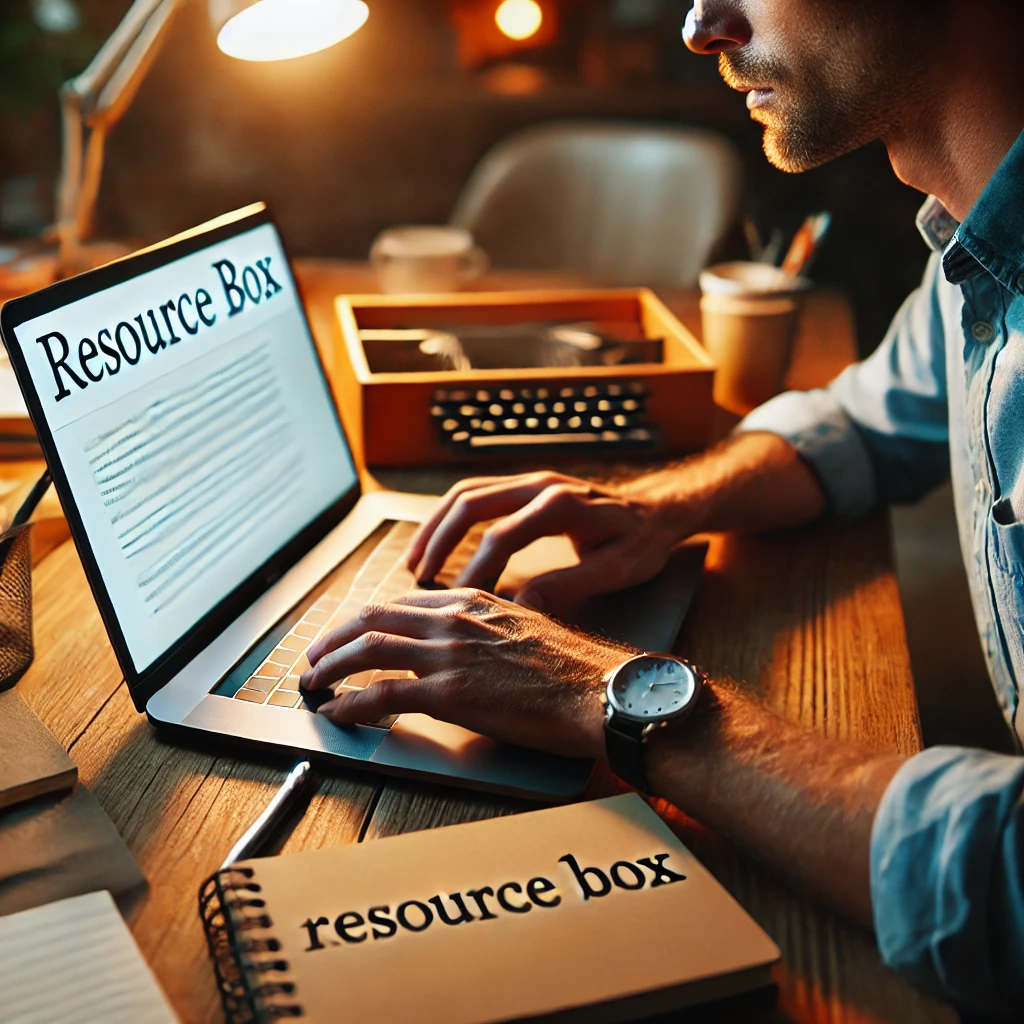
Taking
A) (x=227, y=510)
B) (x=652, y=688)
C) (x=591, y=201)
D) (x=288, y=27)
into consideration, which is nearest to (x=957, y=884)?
(x=652, y=688)

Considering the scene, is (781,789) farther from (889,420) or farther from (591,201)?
(591,201)

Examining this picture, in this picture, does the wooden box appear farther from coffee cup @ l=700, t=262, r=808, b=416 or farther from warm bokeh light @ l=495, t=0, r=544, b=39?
warm bokeh light @ l=495, t=0, r=544, b=39

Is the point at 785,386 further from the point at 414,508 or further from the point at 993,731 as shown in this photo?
the point at 993,731

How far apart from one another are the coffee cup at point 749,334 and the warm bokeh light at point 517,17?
53.7 inches

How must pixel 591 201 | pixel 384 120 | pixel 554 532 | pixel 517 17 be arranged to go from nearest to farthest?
pixel 554 532 < pixel 591 201 < pixel 517 17 < pixel 384 120

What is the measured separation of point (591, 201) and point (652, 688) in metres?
1.81

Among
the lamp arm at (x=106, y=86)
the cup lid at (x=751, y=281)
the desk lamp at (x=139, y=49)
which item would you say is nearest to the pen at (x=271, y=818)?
the desk lamp at (x=139, y=49)

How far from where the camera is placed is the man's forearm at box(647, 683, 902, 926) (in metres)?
0.57

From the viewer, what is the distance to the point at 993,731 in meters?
1.64

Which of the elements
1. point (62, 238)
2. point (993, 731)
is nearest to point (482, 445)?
point (62, 238)

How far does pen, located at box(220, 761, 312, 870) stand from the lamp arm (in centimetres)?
100

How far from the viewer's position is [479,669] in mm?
681

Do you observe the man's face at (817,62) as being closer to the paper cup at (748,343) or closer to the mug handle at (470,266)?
the paper cup at (748,343)

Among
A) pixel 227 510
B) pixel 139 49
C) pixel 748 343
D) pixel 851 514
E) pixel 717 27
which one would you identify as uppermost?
pixel 139 49
